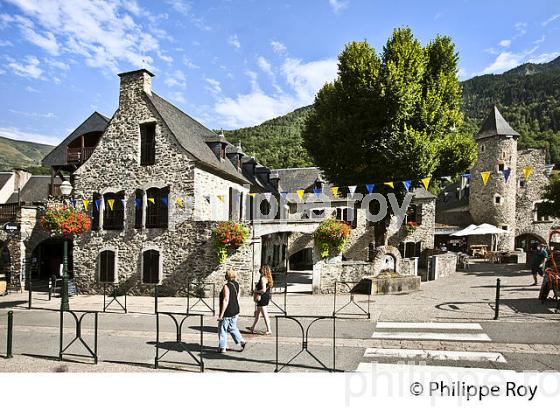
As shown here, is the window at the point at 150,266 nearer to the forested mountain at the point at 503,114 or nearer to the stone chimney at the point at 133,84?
the stone chimney at the point at 133,84

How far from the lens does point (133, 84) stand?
19359 millimetres

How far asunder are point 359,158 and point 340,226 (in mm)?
5142

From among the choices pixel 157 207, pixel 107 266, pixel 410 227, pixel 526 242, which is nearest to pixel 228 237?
pixel 157 207

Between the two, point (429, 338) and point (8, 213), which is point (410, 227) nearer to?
point (429, 338)

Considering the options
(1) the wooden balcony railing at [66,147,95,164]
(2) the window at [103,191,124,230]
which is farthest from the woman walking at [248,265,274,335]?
(1) the wooden balcony railing at [66,147,95,164]

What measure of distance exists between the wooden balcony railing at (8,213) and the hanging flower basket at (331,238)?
1713cm

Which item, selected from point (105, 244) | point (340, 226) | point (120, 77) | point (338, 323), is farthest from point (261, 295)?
point (120, 77)

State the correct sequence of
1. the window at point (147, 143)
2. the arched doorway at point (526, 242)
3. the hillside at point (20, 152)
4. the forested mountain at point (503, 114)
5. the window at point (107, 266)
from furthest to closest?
the hillside at point (20, 152), the forested mountain at point (503, 114), the arched doorway at point (526, 242), the window at point (107, 266), the window at point (147, 143)

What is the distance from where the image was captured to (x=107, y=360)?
808 cm

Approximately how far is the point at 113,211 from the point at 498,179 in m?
31.8

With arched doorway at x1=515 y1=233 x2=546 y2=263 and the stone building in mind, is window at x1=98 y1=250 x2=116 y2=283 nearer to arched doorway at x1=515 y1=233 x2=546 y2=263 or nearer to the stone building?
the stone building

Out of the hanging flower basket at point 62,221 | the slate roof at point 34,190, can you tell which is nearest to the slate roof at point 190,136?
the hanging flower basket at point 62,221

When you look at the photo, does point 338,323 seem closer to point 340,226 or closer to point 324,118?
point 340,226

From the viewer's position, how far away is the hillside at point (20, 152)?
137m
